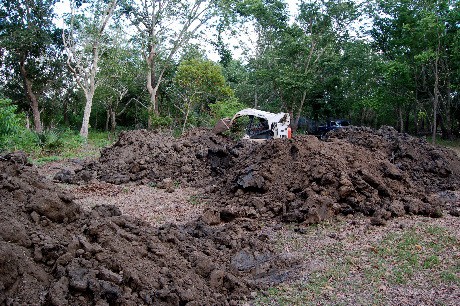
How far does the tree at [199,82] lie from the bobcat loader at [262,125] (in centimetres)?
335

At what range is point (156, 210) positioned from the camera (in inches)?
341

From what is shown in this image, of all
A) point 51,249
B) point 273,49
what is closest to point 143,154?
point 51,249

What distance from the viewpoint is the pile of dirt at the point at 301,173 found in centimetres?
800

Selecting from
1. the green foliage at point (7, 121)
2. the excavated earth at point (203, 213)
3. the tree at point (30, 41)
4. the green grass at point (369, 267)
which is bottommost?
the green grass at point (369, 267)

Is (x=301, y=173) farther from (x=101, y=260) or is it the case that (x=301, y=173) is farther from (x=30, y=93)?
(x=30, y=93)

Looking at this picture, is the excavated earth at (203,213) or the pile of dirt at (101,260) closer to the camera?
the pile of dirt at (101,260)

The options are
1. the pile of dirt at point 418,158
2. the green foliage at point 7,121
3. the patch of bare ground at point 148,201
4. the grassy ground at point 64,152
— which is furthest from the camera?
the grassy ground at point 64,152

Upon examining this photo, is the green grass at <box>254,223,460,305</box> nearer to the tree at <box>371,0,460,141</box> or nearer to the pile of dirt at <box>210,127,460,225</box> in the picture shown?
the pile of dirt at <box>210,127,460,225</box>

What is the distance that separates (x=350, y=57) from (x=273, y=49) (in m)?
5.01

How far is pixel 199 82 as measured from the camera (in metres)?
20.3

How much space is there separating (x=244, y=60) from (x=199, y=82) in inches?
374

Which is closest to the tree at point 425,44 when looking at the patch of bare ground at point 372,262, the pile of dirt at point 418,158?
Answer: the pile of dirt at point 418,158

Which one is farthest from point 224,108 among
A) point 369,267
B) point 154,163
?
point 369,267

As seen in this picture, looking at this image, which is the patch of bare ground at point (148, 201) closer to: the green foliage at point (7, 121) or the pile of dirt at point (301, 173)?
the pile of dirt at point (301, 173)
